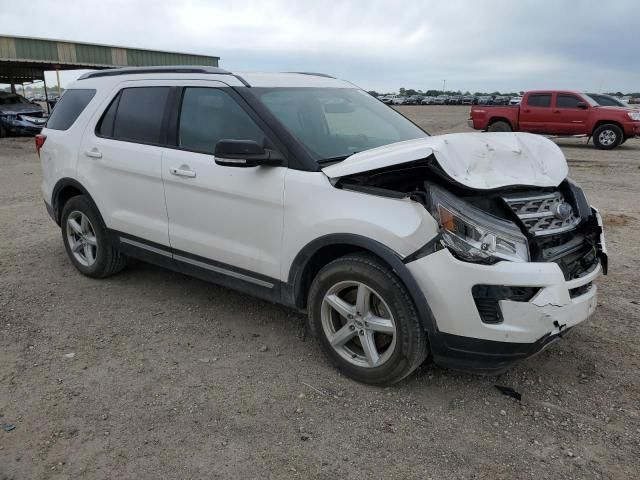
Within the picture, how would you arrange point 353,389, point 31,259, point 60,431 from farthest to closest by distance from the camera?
point 31,259 < point 353,389 < point 60,431

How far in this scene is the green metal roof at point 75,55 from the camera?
2322 cm

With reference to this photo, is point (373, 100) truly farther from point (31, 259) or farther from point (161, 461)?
point (31, 259)

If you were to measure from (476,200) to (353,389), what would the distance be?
1.33m

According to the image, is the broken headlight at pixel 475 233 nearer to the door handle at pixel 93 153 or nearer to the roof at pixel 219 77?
the roof at pixel 219 77

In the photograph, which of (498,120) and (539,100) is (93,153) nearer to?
(498,120)

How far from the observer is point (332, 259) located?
345 cm

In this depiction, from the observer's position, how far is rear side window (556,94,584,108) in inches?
642

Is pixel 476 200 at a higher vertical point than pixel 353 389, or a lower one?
higher

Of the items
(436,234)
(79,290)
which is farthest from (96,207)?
(436,234)

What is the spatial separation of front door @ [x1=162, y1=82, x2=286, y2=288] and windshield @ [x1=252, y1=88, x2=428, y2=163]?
26 centimetres

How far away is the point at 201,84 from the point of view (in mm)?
3947

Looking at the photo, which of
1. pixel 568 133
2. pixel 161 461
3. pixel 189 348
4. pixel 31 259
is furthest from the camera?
pixel 568 133

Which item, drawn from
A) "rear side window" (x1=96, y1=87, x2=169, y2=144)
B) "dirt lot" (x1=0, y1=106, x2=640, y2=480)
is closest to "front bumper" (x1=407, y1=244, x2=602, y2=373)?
"dirt lot" (x1=0, y1=106, x2=640, y2=480)

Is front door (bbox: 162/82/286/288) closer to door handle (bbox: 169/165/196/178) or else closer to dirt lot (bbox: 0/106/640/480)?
door handle (bbox: 169/165/196/178)
